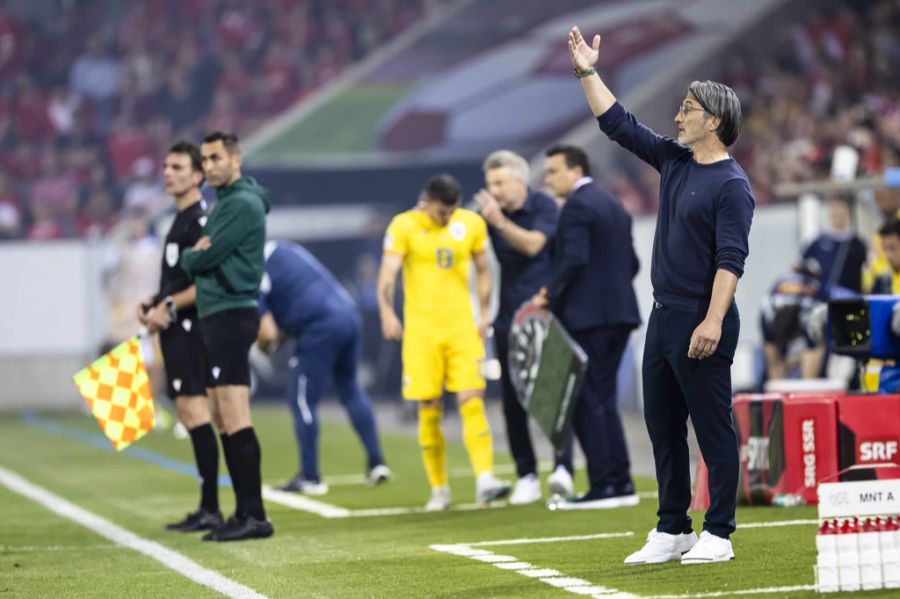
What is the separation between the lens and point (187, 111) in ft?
97.5

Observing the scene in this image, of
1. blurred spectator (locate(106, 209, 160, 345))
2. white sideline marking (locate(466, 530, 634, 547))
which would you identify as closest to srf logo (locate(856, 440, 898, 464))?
white sideline marking (locate(466, 530, 634, 547))

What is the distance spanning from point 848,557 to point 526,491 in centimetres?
439

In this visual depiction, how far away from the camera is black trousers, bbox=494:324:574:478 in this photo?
10.5 metres

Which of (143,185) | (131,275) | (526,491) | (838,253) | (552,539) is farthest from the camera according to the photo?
(143,185)

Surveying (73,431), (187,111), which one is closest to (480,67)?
(187,111)

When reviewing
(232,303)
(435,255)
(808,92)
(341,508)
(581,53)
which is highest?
(808,92)

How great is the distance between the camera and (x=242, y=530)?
8.81 metres

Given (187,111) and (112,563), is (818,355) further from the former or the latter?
(187,111)

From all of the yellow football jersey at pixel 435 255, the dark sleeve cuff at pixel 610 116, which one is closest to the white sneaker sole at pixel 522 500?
the yellow football jersey at pixel 435 255

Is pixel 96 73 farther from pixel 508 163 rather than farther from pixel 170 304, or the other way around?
pixel 170 304

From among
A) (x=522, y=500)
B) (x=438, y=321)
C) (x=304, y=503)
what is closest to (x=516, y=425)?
(x=522, y=500)

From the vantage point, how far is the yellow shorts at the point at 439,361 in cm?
1020

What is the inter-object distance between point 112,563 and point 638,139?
318 cm

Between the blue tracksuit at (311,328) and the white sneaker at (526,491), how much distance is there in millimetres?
1937
